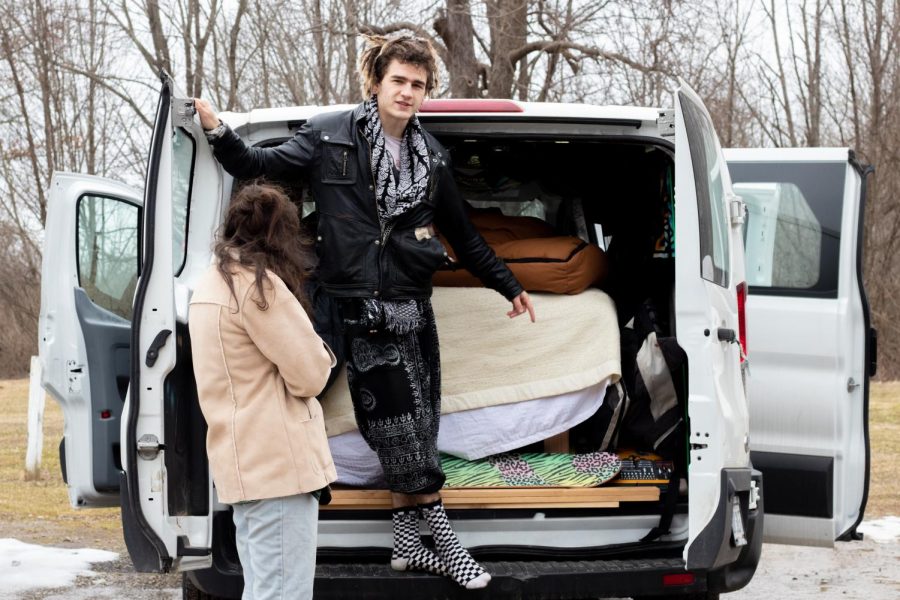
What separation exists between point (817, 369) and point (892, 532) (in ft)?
9.82

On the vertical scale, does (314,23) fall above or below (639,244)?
above

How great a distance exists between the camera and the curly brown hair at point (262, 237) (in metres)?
3.38

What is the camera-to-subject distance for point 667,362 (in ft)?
14.8

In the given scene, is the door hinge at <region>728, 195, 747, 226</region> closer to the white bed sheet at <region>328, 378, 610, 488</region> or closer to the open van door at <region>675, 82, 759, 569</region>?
the open van door at <region>675, 82, 759, 569</region>

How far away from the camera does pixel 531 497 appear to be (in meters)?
4.16

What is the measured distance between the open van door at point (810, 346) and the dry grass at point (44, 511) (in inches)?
161

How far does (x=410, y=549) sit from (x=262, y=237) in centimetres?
126

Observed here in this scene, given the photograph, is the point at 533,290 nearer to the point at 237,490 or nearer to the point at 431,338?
the point at 431,338

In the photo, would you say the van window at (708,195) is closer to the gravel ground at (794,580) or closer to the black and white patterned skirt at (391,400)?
the black and white patterned skirt at (391,400)

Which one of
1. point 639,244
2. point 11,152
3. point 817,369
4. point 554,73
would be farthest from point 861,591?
point 11,152

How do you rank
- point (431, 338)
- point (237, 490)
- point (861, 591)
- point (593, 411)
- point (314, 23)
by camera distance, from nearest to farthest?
point (237, 490)
point (431, 338)
point (593, 411)
point (861, 591)
point (314, 23)

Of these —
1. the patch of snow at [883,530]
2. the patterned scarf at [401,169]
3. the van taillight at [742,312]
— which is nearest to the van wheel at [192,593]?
the patterned scarf at [401,169]

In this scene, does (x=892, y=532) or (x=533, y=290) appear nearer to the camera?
(x=533, y=290)

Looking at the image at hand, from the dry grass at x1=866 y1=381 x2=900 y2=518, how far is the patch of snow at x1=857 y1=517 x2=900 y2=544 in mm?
204
